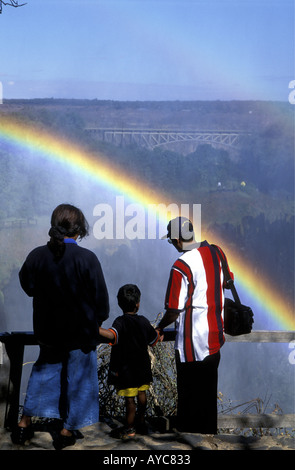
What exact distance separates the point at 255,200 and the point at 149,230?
15.6 meters

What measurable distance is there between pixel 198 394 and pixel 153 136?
85458 millimetres

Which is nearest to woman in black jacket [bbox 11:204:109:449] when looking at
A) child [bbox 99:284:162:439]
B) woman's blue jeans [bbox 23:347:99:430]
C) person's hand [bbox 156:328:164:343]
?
woman's blue jeans [bbox 23:347:99:430]

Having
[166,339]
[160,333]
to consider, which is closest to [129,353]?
[160,333]

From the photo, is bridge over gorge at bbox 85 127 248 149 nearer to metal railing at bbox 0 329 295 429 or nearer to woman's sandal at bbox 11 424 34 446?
metal railing at bbox 0 329 295 429

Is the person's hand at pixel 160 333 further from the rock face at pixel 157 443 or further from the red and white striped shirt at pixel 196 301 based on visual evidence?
the rock face at pixel 157 443

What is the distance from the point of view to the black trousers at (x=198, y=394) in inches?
146

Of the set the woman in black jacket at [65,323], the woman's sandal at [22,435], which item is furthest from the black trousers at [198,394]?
the woman's sandal at [22,435]

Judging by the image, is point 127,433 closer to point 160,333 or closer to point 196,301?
point 160,333

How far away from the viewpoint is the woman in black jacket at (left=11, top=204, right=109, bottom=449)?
3471 mm

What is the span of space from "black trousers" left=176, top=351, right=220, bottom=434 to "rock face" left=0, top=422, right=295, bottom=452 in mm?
78

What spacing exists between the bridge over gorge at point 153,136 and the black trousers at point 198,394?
271 feet

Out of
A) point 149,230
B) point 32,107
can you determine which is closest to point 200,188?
point 149,230
